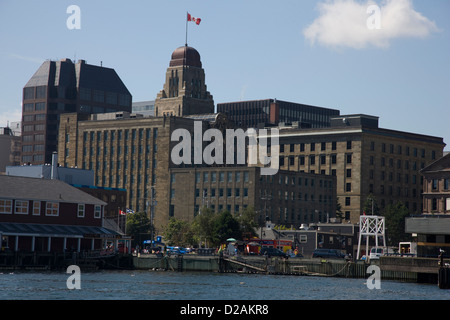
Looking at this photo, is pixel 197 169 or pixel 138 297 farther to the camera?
pixel 197 169

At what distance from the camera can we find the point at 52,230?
118875 millimetres

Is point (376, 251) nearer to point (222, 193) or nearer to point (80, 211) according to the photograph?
point (80, 211)

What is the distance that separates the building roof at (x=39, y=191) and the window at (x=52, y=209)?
0.63 m

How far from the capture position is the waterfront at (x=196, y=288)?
78625mm

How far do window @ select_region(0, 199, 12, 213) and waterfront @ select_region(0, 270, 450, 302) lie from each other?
13462mm

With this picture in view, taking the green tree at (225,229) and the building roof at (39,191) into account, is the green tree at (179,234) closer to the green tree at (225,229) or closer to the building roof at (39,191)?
the green tree at (225,229)

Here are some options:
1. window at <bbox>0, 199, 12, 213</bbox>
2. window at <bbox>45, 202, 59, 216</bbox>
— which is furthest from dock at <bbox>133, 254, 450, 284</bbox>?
window at <bbox>0, 199, 12, 213</bbox>

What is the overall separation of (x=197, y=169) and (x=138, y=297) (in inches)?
4702

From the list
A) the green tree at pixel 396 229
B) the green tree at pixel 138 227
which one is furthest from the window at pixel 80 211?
the green tree at pixel 396 229

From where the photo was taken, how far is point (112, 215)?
177 metres

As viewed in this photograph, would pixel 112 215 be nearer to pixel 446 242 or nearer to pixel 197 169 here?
pixel 197 169

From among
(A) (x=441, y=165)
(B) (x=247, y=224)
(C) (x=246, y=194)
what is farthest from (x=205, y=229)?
(A) (x=441, y=165)
